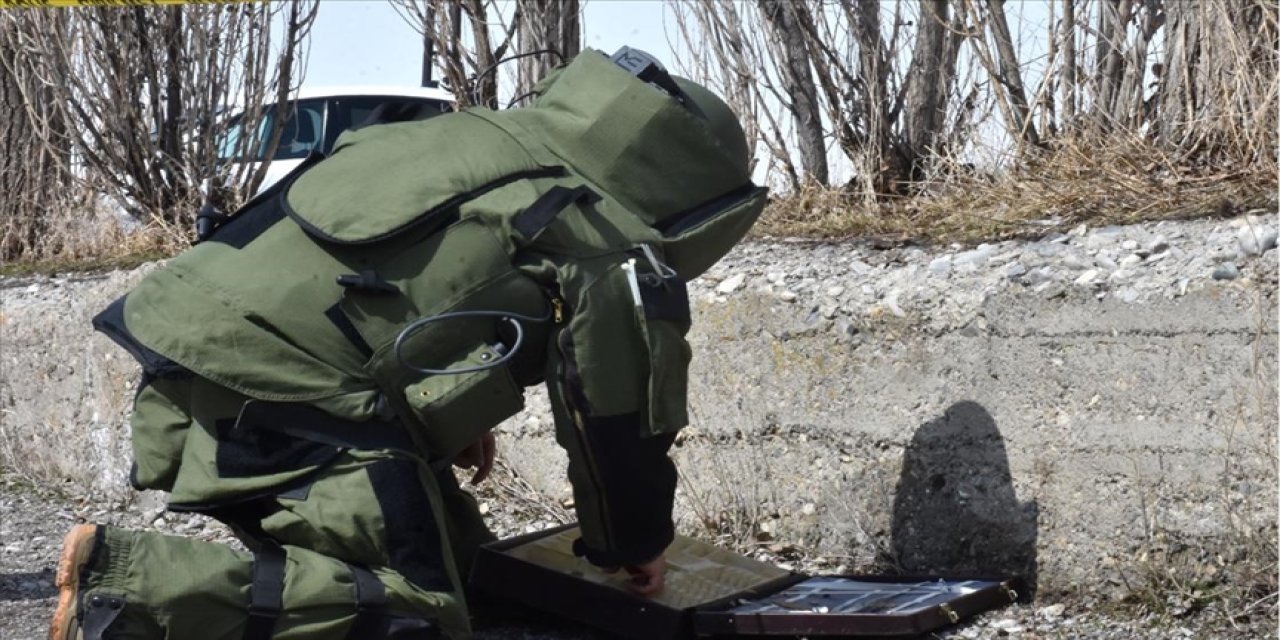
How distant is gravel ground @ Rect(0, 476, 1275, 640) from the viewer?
3010 mm

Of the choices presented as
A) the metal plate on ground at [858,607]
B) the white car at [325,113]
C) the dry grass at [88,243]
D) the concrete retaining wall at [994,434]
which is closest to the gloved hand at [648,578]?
the metal plate on ground at [858,607]

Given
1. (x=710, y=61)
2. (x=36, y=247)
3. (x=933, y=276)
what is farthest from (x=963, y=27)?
(x=36, y=247)

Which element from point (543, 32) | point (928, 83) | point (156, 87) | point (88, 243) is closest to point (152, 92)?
point (156, 87)

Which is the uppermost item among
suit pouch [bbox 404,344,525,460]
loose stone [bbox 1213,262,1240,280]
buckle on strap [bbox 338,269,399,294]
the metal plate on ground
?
loose stone [bbox 1213,262,1240,280]

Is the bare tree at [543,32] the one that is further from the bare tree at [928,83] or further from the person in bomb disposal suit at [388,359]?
the person in bomb disposal suit at [388,359]

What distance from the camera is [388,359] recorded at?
2607 mm

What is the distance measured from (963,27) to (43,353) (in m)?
3.32

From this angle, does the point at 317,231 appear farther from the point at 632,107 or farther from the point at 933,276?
the point at 933,276

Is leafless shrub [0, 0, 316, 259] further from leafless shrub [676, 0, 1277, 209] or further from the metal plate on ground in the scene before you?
the metal plate on ground

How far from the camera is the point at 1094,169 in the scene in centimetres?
409

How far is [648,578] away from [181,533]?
72.8 inches

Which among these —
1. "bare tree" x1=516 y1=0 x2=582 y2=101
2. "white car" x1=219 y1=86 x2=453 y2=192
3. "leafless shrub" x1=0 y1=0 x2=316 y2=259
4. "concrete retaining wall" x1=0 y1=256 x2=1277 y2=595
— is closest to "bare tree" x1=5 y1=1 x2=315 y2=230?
"leafless shrub" x1=0 y1=0 x2=316 y2=259

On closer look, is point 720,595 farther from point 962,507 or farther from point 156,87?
point 156,87

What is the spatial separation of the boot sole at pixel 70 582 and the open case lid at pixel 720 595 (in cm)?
98
